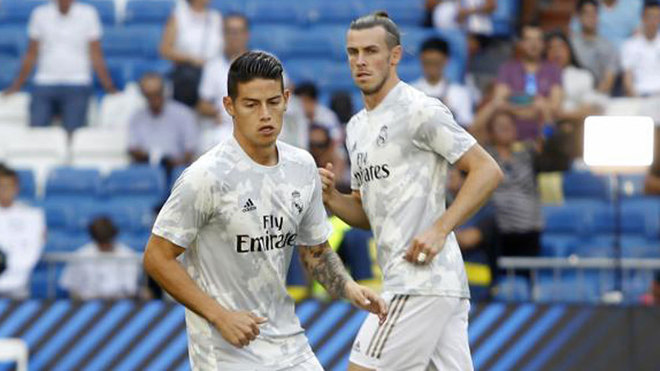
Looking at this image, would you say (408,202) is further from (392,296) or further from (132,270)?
(132,270)

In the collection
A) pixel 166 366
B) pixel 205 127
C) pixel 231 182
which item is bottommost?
pixel 166 366

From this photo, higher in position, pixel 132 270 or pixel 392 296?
pixel 392 296

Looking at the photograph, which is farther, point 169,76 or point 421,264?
point 169,76

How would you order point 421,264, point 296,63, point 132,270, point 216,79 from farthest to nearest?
1. point 296,63
2. point 216,79
3. point 132,270
4. point 421,264

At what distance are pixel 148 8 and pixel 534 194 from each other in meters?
5.88

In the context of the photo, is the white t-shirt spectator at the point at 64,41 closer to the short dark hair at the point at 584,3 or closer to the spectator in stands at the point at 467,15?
the spectator in stands at the point at 467,15

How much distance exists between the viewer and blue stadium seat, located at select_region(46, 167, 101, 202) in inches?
596

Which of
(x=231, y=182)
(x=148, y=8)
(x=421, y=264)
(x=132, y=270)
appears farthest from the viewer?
(x=148, y=8)

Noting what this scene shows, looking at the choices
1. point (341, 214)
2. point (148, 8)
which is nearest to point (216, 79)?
point (148, 8)

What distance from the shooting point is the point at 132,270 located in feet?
41.1

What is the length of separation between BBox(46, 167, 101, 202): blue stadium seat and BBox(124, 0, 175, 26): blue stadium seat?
2.77 meters

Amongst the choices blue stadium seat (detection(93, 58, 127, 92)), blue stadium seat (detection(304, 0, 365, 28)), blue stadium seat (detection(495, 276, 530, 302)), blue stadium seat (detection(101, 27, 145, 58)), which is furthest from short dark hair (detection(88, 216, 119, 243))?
blue stadium seat (detection(304, 0, 365, 28))

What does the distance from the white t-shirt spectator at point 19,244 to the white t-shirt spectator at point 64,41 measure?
9.29ft

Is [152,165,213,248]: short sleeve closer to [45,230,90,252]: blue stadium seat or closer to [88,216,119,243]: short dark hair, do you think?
[88,216,119,243]: short dark hair
